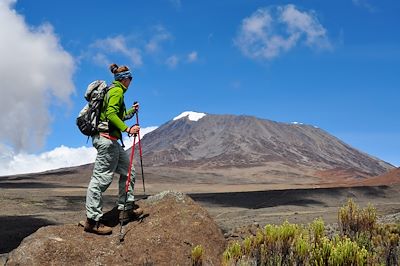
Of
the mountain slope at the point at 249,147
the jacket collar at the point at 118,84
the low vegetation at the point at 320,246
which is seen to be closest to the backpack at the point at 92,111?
the jacket collar at the point at 118,84

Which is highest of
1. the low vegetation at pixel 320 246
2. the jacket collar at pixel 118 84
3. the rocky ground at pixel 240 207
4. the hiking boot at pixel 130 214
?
the jacket collar at pixel 118 84

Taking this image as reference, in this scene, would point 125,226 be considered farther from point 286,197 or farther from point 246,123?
point 246,123

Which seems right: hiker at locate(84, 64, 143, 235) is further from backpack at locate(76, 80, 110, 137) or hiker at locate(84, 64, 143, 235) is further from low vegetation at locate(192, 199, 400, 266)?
low vegetation at locate(192, 199, 400, 266)

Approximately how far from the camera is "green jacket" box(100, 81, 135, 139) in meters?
6.88

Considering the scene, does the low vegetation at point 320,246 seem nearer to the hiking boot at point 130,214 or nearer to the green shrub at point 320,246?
the green shrub at point 320,246

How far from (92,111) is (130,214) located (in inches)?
67.6

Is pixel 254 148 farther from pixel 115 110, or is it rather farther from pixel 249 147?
pixel 115 110

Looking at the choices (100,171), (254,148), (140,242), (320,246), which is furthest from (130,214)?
(254,148)

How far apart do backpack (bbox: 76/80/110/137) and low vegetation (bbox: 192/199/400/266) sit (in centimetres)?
254

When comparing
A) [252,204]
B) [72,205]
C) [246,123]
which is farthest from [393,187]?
[246,123]

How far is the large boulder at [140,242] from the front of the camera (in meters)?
6.73

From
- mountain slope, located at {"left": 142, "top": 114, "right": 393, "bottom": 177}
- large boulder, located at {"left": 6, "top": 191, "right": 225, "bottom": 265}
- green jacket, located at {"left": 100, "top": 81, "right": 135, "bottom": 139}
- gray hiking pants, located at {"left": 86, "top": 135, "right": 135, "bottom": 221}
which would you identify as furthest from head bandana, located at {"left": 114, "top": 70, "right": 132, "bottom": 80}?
mountain slope, located at {"left": 142, "top": 114, "right": 393, "bottom": 177}

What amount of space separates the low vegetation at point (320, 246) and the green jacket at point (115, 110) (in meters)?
2.28

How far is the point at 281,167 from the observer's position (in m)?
116
